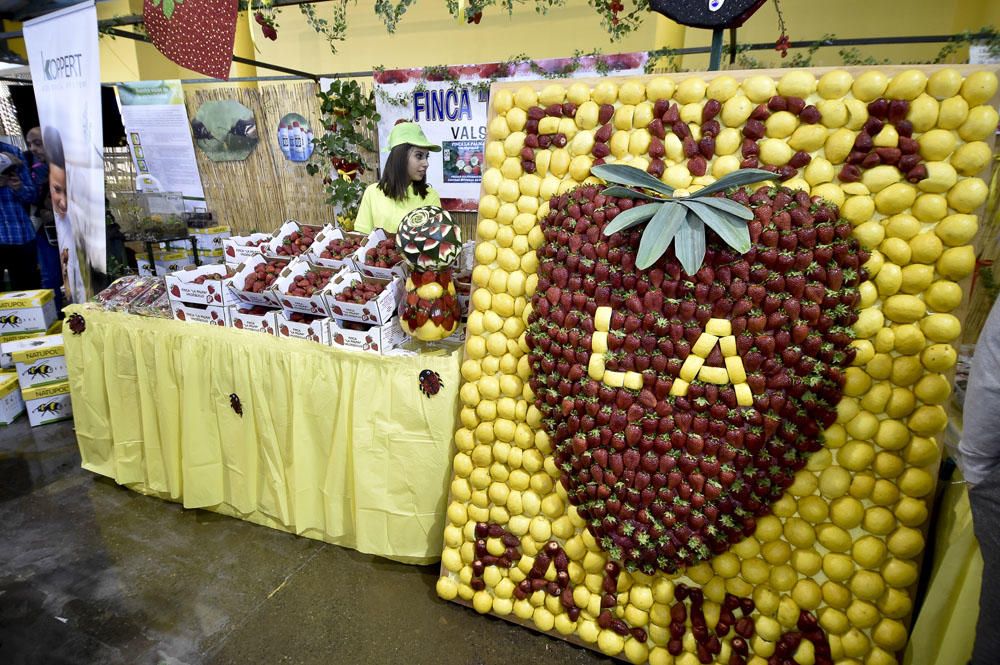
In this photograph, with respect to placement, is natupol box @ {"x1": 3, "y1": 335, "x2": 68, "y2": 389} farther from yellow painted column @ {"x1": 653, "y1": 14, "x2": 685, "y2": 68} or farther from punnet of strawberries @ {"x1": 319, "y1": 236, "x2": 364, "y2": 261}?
yellow painted column @ {"x1": 653, "y1": 14, "x2": 685, "y2": 68}

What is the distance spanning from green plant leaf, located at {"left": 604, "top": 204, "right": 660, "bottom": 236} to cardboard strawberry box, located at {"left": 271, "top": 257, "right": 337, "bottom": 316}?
112 centimetres

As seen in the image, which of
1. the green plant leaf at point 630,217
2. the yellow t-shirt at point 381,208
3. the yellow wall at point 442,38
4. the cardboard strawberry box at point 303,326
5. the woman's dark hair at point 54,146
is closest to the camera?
the green plant leaf at point 630,217

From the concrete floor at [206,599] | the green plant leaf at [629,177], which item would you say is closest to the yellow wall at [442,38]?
the green plant leaf at [629,177]

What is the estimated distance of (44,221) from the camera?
3.97m

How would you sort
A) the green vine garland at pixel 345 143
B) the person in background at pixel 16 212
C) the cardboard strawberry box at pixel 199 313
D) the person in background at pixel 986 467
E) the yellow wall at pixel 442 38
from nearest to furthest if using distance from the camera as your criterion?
1. the person in background at pixel 986 467
2. the cardboard strawberry box at pixel 199 313
3. the green vine garland at pixel 345 143
4. the person in background at pixel 16 212
5. the yellow wall at pixel 442 38

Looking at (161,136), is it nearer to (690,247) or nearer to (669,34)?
(669,34)

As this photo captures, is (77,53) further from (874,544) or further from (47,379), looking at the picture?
(874,544)

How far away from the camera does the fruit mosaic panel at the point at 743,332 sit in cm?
119

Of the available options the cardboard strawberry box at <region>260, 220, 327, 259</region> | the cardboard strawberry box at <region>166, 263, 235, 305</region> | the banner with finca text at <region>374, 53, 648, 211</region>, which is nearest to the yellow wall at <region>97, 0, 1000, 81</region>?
the banner with finca text at <region>374, 53, 648, 211</region>

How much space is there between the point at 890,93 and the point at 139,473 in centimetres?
318

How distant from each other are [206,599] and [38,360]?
2271 millimetres

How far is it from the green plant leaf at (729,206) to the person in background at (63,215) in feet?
9.74

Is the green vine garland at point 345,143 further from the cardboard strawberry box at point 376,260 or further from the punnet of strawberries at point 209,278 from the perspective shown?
the cardboard strawberry box at point 376,260

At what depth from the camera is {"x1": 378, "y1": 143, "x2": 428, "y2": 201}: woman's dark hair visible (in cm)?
272
